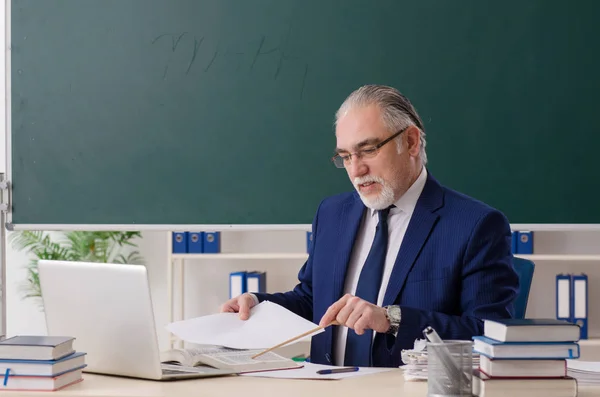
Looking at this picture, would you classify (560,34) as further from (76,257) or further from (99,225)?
(76,257)

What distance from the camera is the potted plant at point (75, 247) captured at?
5668 millimetres

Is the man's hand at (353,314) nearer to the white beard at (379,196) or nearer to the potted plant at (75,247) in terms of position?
the white beard at (379,196)

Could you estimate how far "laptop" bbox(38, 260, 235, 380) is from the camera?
5.86ft

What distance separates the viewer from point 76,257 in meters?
5.71

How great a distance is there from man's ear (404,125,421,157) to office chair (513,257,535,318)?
0.48 metres

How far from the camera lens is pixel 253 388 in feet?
5.86

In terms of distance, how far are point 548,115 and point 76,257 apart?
3.64 meters

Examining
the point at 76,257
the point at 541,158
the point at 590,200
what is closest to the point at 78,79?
the point at 541,158

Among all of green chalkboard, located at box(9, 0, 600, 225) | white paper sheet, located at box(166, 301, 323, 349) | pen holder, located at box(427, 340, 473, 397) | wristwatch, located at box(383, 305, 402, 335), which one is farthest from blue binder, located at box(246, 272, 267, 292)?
pen holder, located at box(427, 340, 473, 397)

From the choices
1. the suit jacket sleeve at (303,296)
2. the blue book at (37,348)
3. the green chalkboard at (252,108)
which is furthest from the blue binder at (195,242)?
the blue book at (37,348)

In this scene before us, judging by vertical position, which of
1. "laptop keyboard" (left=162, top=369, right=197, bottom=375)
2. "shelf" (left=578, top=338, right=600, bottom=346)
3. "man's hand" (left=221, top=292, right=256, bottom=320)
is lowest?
"shelf" (left=578, top=338, right=600, bottom=346)

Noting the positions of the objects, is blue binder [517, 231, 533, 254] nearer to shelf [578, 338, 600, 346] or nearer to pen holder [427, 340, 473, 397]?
shelf [578, 338, 600, 346]

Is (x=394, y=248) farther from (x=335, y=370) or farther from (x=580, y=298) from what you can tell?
(x=580, y=298)

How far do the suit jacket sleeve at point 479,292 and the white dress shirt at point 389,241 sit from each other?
181 millimetres
